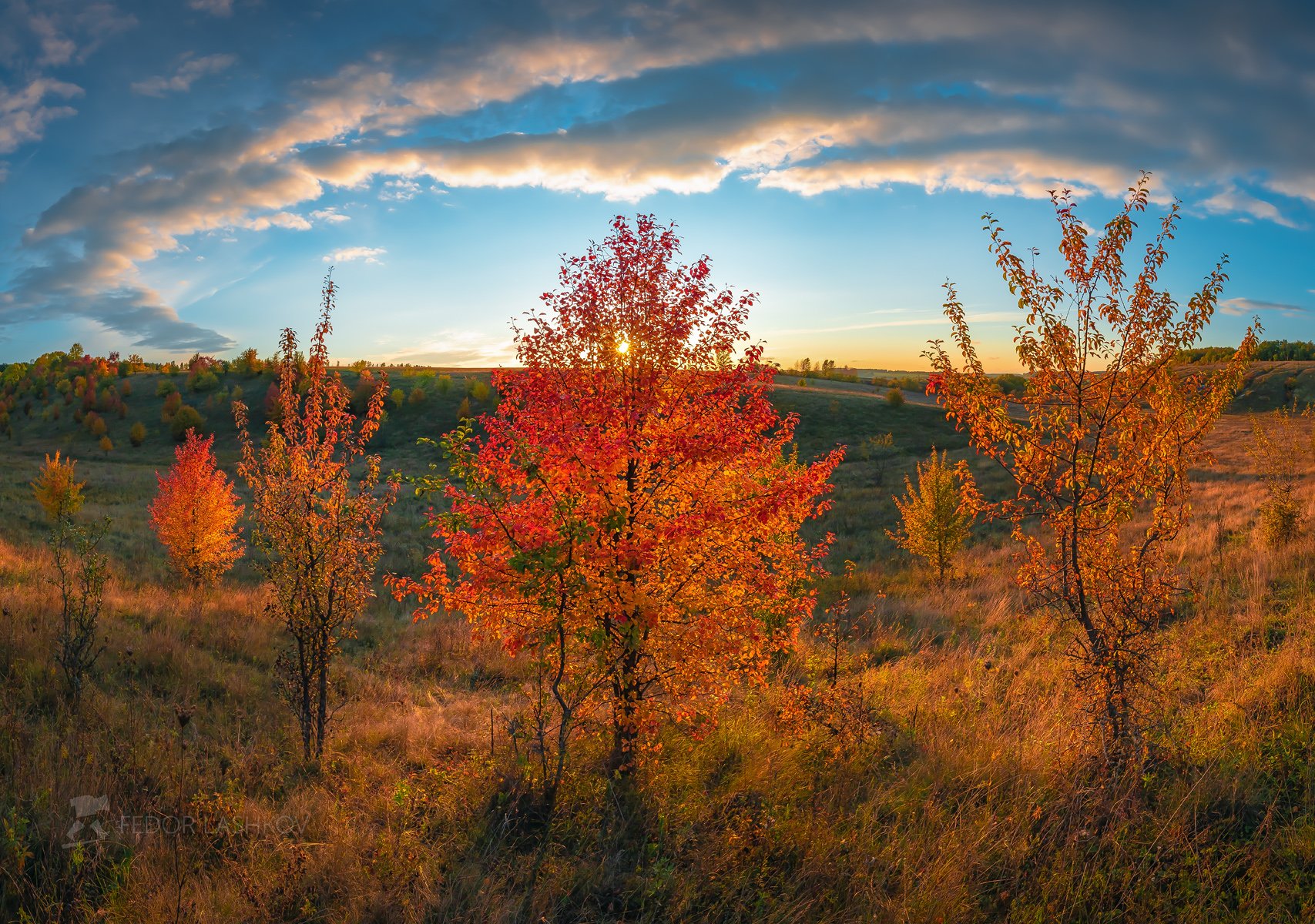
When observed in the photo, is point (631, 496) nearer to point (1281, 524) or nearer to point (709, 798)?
point (709, 798)

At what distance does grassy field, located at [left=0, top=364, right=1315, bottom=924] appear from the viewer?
15.7ft

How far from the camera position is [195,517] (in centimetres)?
1795

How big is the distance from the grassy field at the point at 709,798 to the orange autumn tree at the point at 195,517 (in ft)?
21.3

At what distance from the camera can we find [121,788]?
238 inches

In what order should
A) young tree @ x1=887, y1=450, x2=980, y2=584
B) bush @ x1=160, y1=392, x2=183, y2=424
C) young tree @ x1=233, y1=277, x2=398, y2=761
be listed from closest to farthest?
young tree @ x1=233, y1=277, x2=398, y2=761
young tree @ x1=887, y1=450, x2=980, y2=584
bush @ x1=160, y1=392, x2=183, y2=424

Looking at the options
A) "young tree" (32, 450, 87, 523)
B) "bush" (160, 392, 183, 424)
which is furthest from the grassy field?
"bush" (160, 392, 183, 424)

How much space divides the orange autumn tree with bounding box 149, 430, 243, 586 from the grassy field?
256 inches

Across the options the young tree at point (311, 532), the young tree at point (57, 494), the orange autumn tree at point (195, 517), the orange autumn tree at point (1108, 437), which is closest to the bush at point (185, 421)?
the young tree at point (57, 494)

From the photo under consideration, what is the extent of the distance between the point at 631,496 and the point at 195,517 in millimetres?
17607

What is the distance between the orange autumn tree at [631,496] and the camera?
5.96 m

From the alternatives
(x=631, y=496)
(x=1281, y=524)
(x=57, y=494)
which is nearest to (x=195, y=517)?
(x=57, y=494)

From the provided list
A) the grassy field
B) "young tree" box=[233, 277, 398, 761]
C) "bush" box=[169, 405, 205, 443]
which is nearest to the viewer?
the grassy field

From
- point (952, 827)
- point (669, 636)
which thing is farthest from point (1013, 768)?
point (669, 636)

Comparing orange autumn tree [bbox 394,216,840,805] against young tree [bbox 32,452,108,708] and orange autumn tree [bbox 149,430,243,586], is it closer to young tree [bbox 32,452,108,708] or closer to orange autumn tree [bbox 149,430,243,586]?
young tree [bbox 32,452,108,708]
